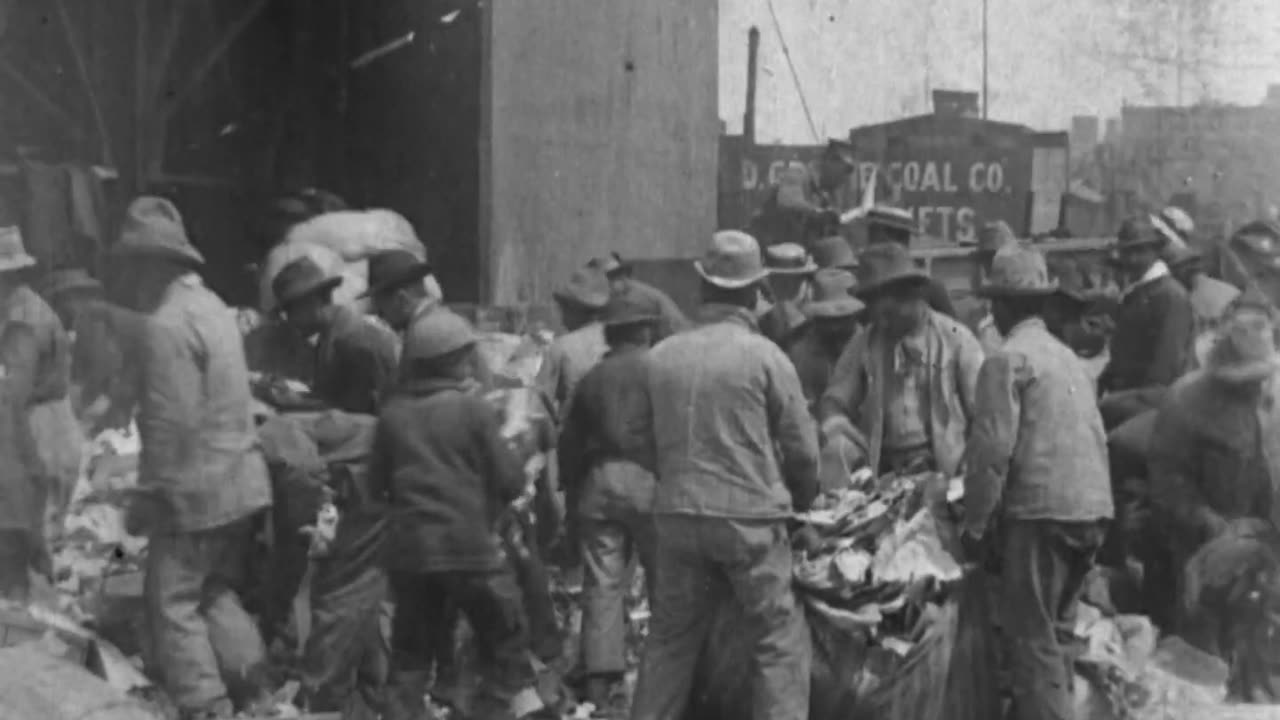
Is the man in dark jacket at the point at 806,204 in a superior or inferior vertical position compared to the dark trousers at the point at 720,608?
superior

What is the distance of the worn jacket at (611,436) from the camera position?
9.62 metres

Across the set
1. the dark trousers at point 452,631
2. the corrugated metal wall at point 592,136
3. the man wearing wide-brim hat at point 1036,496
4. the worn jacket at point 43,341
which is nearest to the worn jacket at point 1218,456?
the man wearing wide-brim hat at point 1036,496

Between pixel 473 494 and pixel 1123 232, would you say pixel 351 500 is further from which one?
pixel 1123 232

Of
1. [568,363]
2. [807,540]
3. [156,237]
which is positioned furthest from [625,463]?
[156,237]

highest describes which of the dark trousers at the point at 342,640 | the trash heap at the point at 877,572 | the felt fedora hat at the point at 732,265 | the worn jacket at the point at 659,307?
the felt fedora hat at the point at 732,265

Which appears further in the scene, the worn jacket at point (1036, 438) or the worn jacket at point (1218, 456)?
the worn jacket at point (1218, 456)

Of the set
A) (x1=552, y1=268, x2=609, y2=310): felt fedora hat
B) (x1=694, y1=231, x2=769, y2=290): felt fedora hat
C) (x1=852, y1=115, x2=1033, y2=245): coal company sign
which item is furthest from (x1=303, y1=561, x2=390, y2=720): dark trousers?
(x1=852, y1=115, x2=1033, y2=245): coal company sign

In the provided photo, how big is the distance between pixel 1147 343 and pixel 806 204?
4.40 metres

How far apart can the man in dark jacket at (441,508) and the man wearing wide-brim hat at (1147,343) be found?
3.99 m

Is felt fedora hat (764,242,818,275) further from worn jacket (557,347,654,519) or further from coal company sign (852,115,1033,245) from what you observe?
coal company sign (852,115,1033,245)

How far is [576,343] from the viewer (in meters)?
10.5

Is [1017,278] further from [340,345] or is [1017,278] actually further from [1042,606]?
[340,345]

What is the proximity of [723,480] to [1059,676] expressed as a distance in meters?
1.58

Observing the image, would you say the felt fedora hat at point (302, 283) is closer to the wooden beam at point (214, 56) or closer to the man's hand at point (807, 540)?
the man's hand at point (807, 540)
